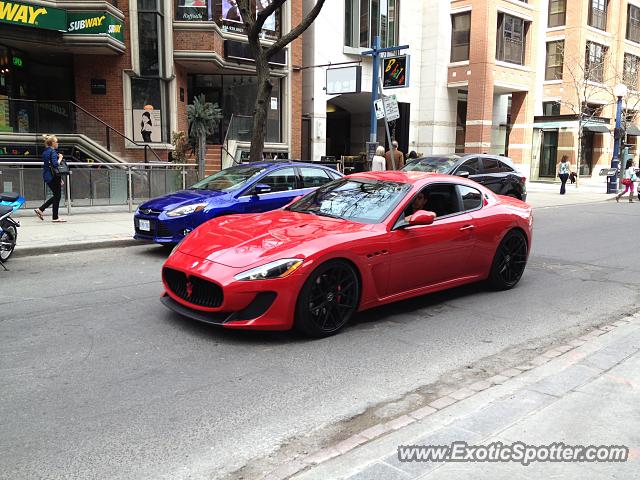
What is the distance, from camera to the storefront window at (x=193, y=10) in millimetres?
20969

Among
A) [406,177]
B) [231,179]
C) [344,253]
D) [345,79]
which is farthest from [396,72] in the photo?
[344,253]

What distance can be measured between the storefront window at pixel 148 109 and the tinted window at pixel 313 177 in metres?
11.5

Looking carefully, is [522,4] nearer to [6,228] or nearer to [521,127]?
[521,127]

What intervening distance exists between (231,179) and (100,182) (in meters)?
5.60

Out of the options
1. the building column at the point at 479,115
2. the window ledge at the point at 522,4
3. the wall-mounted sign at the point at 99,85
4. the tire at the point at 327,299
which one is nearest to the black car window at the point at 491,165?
the tire at the point at 327,299

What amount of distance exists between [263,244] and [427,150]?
29158 millimetres

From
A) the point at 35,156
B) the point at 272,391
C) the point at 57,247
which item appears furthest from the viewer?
the point at 35,156

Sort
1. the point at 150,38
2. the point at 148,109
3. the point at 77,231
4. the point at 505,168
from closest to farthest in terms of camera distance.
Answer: the point at 77,231 < the point at 505,168 < the point at 150,38 < the point at 148,109

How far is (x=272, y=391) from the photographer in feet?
13.8

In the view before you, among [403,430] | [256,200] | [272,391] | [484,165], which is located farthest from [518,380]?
[484,165]

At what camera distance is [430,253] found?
243 inches

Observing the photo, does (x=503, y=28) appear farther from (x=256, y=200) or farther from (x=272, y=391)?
(x=272, y=391)

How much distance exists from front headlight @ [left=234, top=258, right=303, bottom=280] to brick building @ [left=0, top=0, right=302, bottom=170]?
15.3 metres

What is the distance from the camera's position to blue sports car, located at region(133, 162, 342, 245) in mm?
9188
